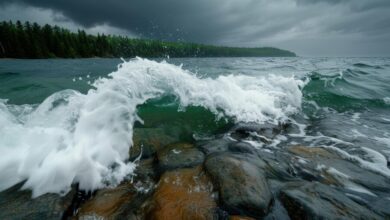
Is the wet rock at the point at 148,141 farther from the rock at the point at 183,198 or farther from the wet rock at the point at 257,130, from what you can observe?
the wet rock at the point at 257,130

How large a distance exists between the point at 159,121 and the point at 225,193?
407 cm

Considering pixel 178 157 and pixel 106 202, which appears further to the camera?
pixel 178 157

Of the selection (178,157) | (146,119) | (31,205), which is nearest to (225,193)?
(178,157)

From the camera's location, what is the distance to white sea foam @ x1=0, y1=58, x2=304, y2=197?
3887 mm

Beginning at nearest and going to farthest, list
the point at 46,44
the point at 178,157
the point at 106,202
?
the point at 106,202
the point at 178,157
the point at 46,44

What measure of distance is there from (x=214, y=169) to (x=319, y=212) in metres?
1.59

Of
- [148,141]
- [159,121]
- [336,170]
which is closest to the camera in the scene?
[336,170]

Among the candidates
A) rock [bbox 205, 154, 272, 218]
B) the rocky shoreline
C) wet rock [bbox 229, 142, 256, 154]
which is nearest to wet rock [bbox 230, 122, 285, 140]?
wet rock [bbox 229, 142, 256, 154]

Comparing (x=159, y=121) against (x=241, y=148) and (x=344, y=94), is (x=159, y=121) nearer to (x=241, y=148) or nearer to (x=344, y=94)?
(x=241, y=148)

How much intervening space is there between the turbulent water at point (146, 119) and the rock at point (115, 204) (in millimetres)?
316

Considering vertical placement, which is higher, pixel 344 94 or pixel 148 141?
pixel 148 141

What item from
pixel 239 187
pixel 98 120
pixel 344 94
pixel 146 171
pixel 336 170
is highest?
pixel 98 120

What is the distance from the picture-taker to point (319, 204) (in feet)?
10.1

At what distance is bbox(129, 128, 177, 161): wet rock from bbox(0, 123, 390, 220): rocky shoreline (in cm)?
7
